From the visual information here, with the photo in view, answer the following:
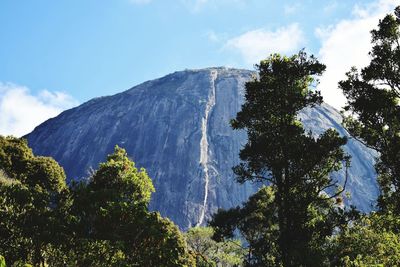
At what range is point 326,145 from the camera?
19.8 meters

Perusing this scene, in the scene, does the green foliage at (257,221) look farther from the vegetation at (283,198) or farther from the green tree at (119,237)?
the green tree at (119,237)

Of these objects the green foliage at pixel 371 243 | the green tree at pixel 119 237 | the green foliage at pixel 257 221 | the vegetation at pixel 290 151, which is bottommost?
the green tree at pixel 119 237

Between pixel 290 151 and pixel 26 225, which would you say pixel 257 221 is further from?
pixel 26 225

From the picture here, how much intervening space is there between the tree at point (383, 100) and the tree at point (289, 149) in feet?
6.13

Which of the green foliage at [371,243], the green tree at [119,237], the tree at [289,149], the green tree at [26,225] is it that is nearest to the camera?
the green tree at [119,237]

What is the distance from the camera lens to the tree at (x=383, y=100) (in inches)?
784

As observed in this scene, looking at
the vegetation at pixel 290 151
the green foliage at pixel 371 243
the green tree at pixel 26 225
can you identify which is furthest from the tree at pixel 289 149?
the green tree at pixel 26 225

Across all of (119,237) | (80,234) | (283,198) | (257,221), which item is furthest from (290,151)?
(257,221)

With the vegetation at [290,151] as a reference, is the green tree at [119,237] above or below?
below

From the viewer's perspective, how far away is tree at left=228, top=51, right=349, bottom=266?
19.6 meters

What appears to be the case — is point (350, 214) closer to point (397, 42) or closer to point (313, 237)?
point (313, 237)

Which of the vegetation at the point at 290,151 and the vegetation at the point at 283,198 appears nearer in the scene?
the vegetation at the point at 283,198

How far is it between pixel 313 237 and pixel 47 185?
3018 cm

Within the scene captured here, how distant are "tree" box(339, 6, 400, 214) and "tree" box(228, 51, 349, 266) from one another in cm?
187
